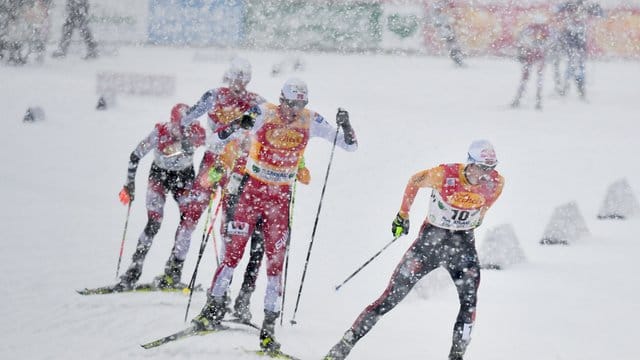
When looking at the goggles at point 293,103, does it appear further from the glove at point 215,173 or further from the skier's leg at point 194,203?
the skier's leg at point 194,203

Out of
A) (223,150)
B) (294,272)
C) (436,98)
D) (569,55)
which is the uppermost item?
(569,55)

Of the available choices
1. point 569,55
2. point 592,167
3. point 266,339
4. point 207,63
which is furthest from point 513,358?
point 207,63

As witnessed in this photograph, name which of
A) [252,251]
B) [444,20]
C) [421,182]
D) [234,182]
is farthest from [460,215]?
[444,20]

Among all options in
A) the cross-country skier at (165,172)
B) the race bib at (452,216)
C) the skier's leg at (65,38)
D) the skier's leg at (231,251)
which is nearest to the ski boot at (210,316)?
the skier's leg at (231,251)

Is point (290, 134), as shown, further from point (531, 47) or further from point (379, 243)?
point (531, 47)

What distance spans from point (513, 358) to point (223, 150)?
11.1 feet

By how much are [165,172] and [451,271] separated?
3.56 m

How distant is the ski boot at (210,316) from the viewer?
25.7 ft

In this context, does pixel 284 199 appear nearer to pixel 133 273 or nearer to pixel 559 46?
pixel 133 273

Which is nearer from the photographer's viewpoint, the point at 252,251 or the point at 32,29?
the point at 252,251

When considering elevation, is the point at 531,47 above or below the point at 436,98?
above

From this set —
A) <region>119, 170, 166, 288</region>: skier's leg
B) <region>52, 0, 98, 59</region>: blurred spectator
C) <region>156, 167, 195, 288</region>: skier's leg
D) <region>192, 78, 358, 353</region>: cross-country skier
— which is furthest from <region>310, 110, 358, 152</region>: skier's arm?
<region>52, 0, 98, 59</region>: blurred spectator

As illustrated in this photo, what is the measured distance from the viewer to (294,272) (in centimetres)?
1153

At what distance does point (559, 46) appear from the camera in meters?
22.3
